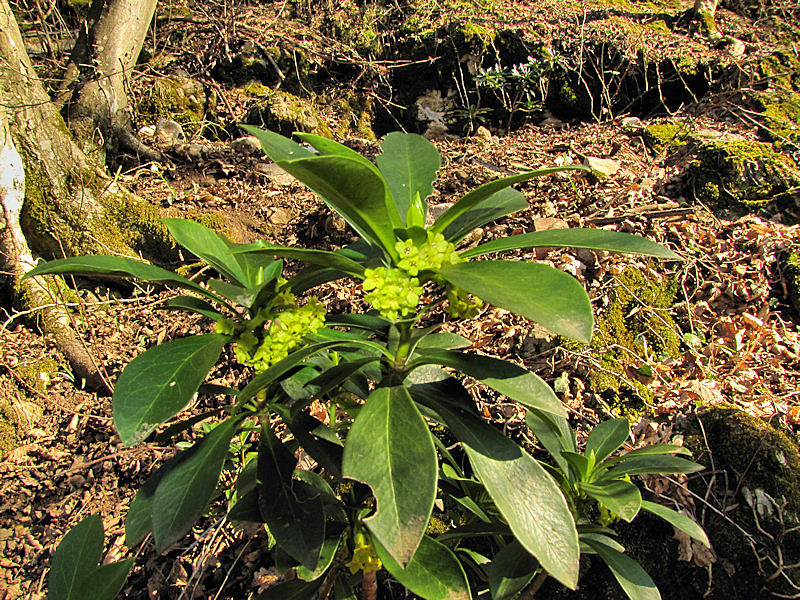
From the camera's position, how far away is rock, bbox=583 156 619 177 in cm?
284

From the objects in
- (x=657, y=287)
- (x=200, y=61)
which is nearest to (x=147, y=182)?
(x=200, y=61)

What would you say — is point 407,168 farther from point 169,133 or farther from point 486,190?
point 169,133

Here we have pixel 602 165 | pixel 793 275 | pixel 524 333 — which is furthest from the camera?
pixel 602 165

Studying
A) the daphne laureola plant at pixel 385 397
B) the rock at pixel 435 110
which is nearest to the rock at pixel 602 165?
the rock at pixel 435 110

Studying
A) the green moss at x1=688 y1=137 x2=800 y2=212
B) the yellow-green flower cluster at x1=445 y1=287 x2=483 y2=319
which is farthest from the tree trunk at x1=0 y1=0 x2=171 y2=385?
the green moss at x1=688 y1=137 x2=800 y2=212

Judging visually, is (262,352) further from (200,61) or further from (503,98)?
(200,61)

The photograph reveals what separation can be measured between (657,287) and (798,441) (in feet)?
2.82

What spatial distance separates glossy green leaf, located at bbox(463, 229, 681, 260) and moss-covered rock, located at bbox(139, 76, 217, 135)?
3.55m

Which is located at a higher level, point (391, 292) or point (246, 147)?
point (391, 292)

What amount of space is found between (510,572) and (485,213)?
839mm

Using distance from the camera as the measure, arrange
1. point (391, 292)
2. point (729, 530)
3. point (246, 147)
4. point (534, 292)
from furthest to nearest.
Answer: point (246, 147), point (729, 530), point (391, 292), point (534, 292)

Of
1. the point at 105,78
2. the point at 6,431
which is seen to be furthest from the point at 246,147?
the point at 6,431

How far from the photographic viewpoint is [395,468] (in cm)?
81

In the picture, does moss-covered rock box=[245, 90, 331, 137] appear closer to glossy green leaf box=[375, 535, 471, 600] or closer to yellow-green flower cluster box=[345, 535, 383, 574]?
yellow-green flower cluster box=[345, 535, 383, 574]
